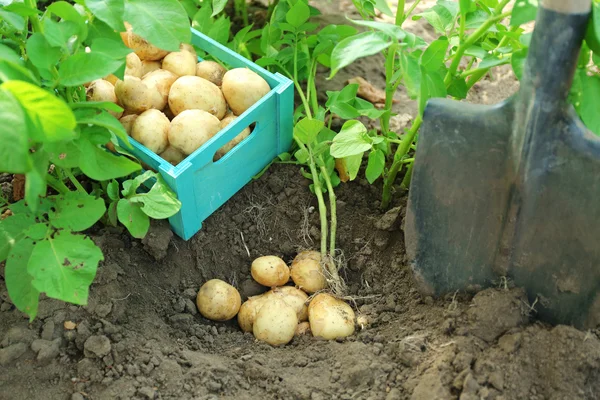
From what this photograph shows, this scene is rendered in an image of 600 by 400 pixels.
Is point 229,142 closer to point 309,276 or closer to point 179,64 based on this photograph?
point 179,64

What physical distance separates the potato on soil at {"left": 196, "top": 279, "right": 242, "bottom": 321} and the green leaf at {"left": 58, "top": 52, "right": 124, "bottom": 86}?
2.01 ft

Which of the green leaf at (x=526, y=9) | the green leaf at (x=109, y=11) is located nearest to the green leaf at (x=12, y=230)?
the green leaf at (x=109, y=11)

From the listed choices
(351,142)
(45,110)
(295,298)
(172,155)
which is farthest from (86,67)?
(295,298)

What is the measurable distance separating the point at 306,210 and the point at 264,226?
125 mm

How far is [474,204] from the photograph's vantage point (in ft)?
4.69

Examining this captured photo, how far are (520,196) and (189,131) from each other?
0.79 meters

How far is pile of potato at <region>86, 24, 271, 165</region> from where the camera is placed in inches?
64.4

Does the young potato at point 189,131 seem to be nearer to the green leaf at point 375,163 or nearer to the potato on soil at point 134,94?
the potato on soil at point 134,94

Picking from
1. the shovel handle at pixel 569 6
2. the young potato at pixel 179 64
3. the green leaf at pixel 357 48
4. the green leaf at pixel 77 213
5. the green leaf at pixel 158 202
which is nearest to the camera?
the shovel handle at pixel 569 6

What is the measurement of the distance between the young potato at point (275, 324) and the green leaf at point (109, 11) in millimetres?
718

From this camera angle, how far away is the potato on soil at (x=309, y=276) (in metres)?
1.69

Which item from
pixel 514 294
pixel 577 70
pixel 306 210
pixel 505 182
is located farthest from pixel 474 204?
pixel 306 210

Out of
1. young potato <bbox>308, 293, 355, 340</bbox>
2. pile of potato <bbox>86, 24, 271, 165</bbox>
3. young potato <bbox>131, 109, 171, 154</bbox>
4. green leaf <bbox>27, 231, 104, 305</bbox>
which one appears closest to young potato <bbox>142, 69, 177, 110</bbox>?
pile of potato <bbox>86, 24, 271, 165</bbox>

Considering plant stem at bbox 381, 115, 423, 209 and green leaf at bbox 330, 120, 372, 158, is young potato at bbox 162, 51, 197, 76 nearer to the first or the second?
green leaf at bbox 330, 120, 372, 158
